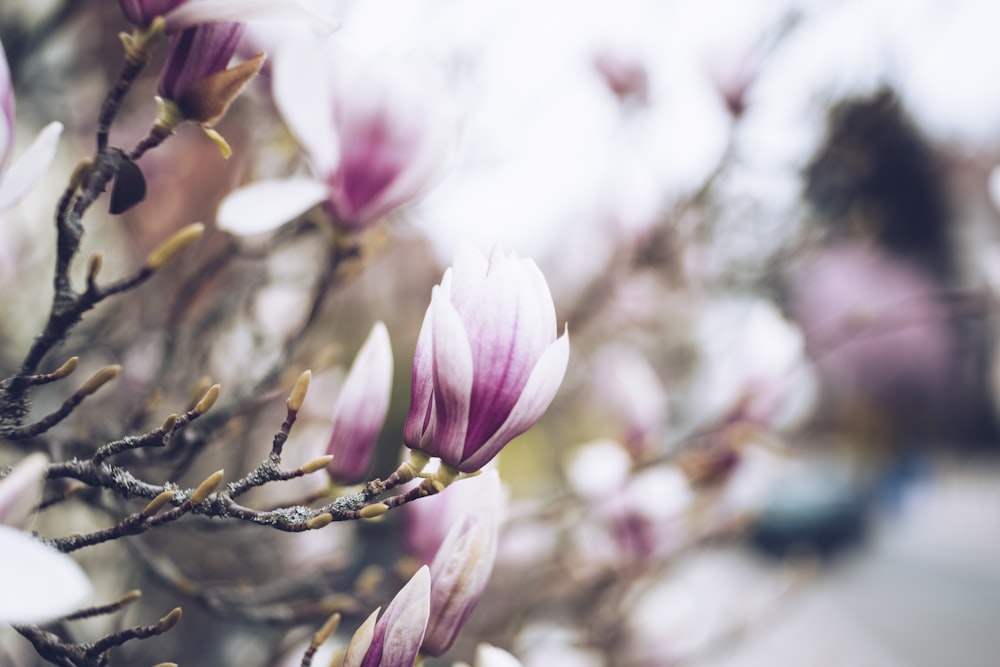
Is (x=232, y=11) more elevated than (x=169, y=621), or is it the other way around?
(x=232, y=11)

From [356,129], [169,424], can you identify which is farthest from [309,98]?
[169,424]

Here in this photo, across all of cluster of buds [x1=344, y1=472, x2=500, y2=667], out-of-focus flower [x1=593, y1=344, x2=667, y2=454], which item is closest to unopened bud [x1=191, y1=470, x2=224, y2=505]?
cluster of buds [x1=344, y1=472, x2=500, y2=667]

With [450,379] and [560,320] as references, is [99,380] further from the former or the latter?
[560,320]

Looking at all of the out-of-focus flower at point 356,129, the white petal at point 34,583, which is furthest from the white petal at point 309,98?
the white petal at point 34,583

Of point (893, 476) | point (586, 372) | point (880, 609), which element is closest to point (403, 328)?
point (586, 372)

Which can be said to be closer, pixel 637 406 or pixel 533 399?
pixel 533 399

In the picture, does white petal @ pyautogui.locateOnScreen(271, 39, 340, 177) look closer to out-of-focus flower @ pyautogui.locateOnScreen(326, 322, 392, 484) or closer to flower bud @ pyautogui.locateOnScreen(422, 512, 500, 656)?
out-of-focus flower @ pyautogui.locateOnScreen(326, 322, 392, 484)
